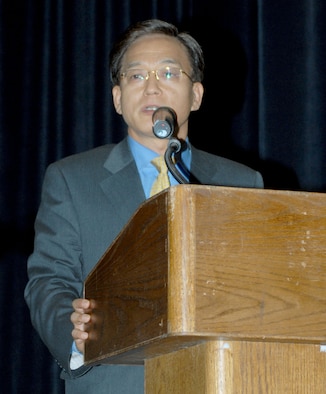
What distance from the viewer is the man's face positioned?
2266 mm

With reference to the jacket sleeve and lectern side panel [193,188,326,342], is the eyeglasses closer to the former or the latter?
the jacket sleeve

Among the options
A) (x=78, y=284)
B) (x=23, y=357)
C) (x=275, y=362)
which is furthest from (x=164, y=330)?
(x=23, y=357)

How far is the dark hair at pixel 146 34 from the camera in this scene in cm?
241

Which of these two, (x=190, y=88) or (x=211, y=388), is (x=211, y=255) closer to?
(x=211, y=388)

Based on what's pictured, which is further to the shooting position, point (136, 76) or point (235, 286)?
point (136, 76)

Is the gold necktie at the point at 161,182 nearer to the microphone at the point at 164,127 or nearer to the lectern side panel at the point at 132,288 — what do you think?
the microphone at the point at 164,127

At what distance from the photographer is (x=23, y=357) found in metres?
3.44

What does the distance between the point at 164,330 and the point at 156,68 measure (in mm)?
1221

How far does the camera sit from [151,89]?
2.26m

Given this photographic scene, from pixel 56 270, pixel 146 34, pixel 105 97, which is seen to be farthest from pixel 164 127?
pixel 105 97

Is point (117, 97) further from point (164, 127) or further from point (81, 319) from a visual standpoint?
point (81, 319)

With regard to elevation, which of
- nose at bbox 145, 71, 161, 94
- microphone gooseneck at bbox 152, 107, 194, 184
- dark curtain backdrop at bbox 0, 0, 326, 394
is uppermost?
dark curtain backdrop at bbox 0, 0, 326, 394

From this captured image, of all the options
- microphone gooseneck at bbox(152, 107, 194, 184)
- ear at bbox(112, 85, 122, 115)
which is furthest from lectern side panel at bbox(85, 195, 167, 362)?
ear at bbox(112, 85, 122, 115)

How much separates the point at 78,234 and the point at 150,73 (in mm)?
496
